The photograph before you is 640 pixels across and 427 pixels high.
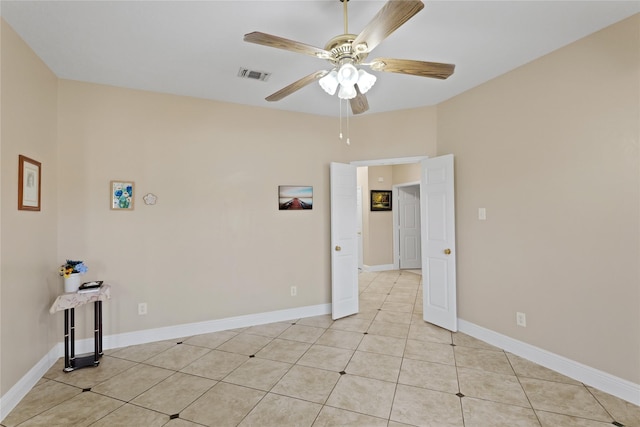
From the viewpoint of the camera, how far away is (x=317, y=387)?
247 cm

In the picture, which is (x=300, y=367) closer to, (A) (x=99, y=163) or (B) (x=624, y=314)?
(B) (x=624, y=314)

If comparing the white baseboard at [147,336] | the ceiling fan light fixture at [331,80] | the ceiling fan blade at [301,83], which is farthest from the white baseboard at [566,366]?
the ceiling fan blade at [301,83]

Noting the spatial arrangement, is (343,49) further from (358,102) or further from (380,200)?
(380,200)

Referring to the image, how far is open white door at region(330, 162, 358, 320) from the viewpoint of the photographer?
406 centimetres

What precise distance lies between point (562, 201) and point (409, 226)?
15.6ft

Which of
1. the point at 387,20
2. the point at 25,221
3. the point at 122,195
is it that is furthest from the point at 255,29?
the point at 25,221

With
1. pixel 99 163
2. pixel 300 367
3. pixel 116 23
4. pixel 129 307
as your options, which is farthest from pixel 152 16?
pixel 300 367

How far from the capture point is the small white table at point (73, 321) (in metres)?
2.70

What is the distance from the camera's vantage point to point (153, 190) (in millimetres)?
3432

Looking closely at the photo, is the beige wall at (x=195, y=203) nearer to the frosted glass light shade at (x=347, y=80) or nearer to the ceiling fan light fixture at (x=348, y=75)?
the frosted glass light shade at (x=347, y=80)

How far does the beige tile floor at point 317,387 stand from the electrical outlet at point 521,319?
0.32m

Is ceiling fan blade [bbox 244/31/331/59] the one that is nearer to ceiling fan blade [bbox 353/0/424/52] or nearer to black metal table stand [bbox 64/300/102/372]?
ceiling fan blade [bbox 353/0/424/52]

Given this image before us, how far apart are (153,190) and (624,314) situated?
4476 mm

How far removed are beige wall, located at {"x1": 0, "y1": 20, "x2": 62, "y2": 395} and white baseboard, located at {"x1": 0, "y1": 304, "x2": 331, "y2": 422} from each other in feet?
0.26
